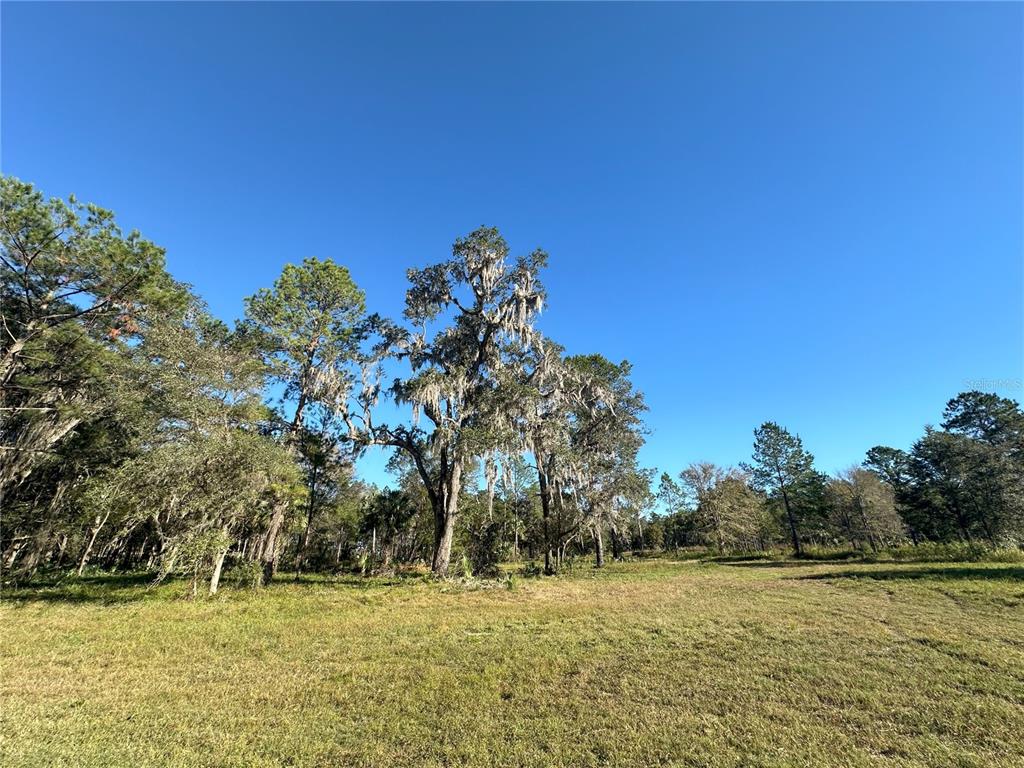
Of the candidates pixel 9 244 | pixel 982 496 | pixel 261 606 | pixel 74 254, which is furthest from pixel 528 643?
pixel 982 496

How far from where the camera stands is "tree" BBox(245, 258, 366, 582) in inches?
682

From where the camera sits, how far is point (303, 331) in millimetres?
18406

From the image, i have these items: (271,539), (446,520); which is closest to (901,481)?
(446,520)

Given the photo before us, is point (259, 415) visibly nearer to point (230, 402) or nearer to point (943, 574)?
point (230, 402)

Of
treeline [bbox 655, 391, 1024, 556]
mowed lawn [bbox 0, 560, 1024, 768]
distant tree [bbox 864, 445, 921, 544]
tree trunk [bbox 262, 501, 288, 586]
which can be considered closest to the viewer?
mowed lawn [bbox 0, 560, 1024, 768]

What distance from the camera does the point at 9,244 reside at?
12.9 m

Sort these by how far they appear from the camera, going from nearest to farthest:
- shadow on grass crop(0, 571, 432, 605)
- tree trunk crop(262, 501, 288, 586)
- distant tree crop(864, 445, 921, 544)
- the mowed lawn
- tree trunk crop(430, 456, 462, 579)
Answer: the mowed lawn
shadow on grass crop(0, 571, 432, 605)
tree trunk crop(262, 501, 288, 586)
tree trunk crop(430, 456, 462, 579)
distant tree crop(864, 445, 921, 544)

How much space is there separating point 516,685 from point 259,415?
14601 millimetres

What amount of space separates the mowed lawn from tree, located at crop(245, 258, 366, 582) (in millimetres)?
8510

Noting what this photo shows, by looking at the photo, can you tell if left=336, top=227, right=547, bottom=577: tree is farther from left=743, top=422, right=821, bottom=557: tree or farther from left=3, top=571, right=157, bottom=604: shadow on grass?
left=743, top=422, right=821, bottom=557: tree

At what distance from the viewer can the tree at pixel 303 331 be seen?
17328 mm

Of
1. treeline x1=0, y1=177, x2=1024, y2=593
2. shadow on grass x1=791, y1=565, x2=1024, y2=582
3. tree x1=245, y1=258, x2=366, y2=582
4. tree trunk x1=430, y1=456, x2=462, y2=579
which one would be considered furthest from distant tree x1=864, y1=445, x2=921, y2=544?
tree x1=245, y1=258, x2=366, y2=582

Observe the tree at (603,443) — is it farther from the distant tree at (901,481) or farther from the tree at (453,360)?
the distant tree at (901,481)

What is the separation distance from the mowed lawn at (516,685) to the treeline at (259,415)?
166 inches
